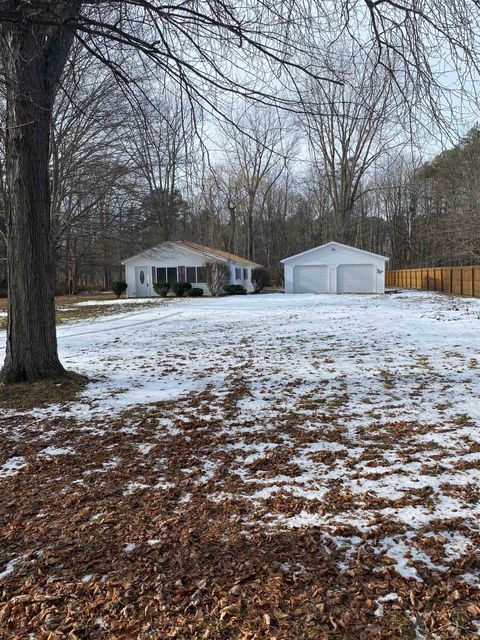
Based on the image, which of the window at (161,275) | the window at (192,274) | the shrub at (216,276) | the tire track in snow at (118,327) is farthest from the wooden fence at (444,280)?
the window at (161,275)

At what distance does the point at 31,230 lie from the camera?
5.48m

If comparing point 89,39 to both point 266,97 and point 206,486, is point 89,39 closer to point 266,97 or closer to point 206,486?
point 266,97

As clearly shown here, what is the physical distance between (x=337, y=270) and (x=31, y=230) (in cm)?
2568

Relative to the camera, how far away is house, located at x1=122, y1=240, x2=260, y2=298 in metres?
28.2

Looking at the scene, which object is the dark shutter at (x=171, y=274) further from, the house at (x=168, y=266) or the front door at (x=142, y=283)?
the front door at (x=142, y=283)

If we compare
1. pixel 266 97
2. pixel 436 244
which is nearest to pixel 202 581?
pixel 266 97

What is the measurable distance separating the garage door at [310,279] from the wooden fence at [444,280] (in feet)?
23.5

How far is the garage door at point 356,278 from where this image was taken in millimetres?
29281

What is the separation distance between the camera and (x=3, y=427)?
434cm

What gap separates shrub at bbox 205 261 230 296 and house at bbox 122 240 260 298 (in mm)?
416

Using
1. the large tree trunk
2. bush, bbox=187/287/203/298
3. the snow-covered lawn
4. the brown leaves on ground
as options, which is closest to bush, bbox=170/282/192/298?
bush, bbox=187/287/203/298

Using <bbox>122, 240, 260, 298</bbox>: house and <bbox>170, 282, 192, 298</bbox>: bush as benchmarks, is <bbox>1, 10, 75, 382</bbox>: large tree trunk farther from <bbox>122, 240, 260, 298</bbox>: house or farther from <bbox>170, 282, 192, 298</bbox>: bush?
<bbox>122, 240, 260, 298</bbox>: house

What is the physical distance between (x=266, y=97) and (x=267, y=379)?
3.33 m

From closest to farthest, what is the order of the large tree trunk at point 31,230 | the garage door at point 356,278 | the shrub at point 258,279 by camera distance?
the large tree trunk at point 31,230, the garage door at point 356,278, the shrub at point 258,279
